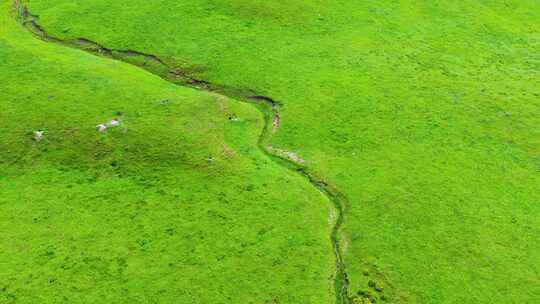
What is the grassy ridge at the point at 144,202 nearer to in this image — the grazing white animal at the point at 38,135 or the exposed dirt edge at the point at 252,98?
the grazing white animal at the point at 38,135

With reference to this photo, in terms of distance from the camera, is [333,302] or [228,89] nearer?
[333,302]

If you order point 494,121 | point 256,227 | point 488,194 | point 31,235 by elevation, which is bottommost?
point 31,235

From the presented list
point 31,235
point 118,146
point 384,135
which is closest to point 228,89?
point 118,146

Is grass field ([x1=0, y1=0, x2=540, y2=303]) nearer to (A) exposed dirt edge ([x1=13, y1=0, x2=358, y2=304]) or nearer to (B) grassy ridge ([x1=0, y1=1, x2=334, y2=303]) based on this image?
(B) grassy ridge ([x1=0, y1=1, x2=334, y2=303])

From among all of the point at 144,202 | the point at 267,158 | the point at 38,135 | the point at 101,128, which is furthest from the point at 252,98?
the point at 38,135

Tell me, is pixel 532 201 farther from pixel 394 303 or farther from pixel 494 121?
pixel 394 303

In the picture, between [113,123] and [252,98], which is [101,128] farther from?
[252,98]

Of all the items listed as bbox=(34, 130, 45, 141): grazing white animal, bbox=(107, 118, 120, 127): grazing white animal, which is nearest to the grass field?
bbox=(34, 130, 45, 141): grazing white animal

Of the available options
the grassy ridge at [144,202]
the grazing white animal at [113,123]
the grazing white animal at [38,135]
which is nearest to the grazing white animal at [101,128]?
the grazing white animal at [113,123]
